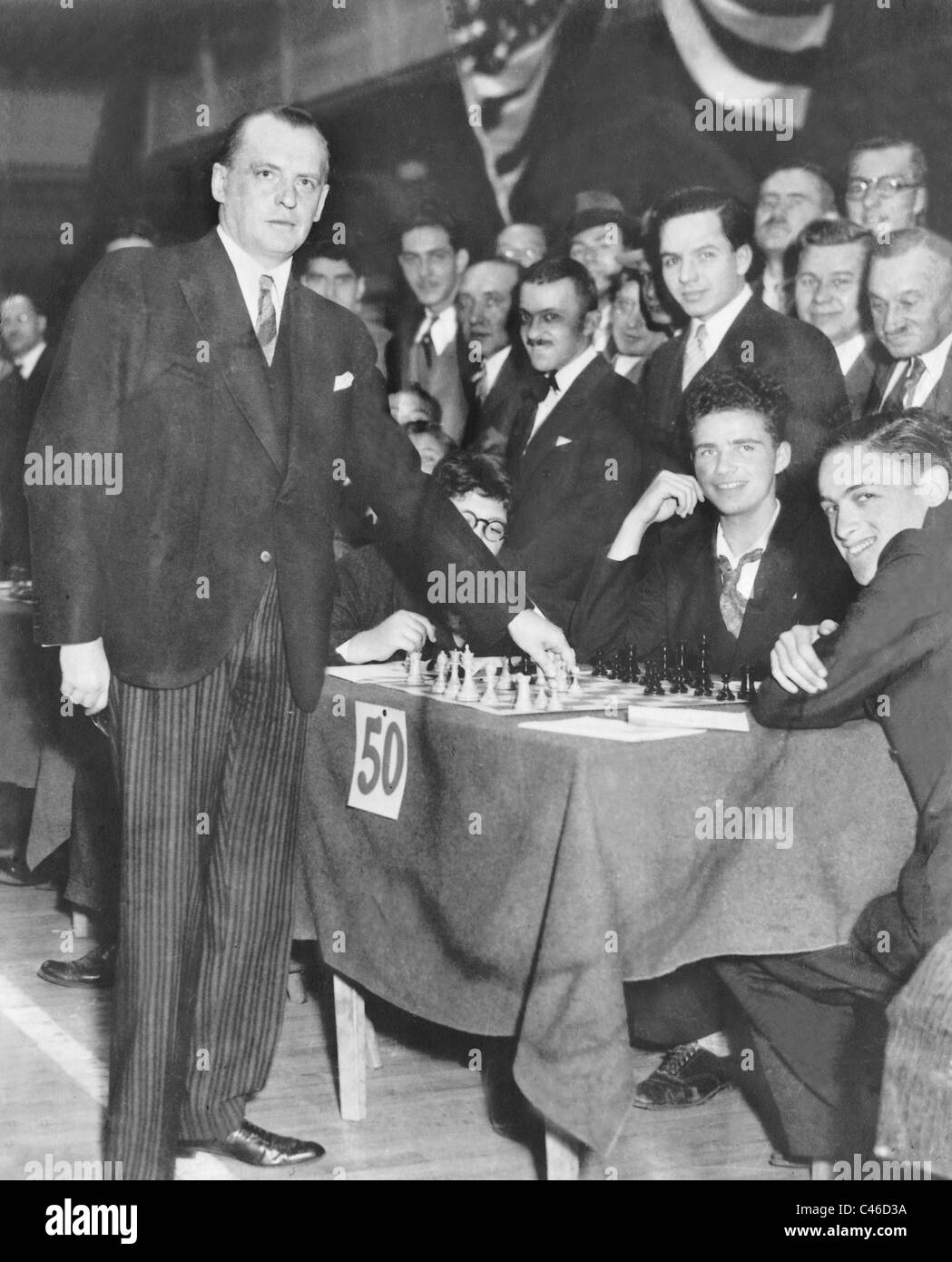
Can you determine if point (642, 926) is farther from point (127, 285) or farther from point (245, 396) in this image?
point (127, 285)

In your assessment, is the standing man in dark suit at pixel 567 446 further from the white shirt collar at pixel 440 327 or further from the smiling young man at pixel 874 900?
the smiling young man at pixel 874 900

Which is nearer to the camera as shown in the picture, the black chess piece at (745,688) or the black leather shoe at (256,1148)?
the black chess piece at (745,688)

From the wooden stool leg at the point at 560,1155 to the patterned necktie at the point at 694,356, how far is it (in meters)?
1.69

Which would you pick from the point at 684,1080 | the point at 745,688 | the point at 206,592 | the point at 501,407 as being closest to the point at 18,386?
the point at 206,592

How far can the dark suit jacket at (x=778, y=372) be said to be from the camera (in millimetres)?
3100

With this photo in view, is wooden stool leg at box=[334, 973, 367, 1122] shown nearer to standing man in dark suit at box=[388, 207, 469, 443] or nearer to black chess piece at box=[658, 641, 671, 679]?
black chess piece at box=[658, 641, 671, 679]

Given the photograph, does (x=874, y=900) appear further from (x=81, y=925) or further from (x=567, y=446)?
(x=81, y=925)

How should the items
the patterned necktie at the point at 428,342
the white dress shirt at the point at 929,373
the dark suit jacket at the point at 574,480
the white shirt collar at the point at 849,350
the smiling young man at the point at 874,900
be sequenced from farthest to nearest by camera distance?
the patterned necktie at the point at 428,342
the dark suit jacket at the point at 574,480
the white shirt collar at the point at 849,350
the white dress shirt at the point at 929,373
the smiling young man at the point at 874,900

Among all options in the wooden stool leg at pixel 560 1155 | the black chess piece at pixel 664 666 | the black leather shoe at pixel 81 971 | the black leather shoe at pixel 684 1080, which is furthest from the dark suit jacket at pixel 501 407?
the wooden stool leg at pixel 560 1155

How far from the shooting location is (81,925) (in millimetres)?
3996

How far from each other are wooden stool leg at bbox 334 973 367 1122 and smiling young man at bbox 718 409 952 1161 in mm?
811

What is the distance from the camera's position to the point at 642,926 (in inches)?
97.3

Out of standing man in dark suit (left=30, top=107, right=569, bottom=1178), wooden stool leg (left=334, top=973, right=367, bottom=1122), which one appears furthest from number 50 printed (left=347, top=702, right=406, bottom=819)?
wooden stool leg (left=334, top=973, right=367, bottom=1122)

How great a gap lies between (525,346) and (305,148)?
0.94 meters
